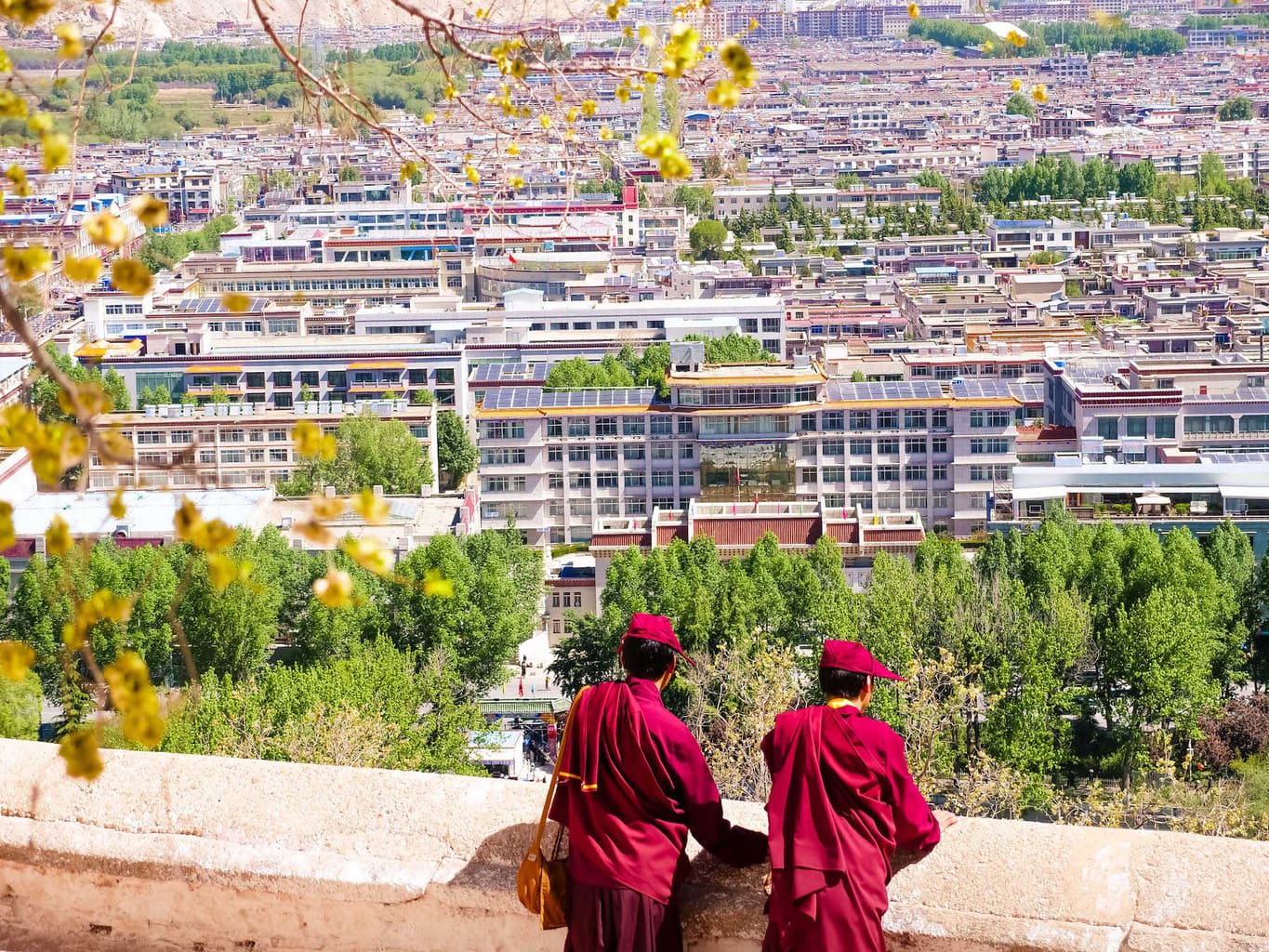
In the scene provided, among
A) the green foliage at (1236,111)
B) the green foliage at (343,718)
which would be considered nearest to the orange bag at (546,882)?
the green foliage at (343,718)

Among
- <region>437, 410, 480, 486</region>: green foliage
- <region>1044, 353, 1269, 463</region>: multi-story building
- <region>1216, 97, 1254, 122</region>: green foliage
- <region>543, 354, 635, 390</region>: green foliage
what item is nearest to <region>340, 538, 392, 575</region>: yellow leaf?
<region>1044, 353, 1269, 463</region>: multi-story building

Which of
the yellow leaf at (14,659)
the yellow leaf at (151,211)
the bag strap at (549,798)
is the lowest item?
the bag strap at (549,798)

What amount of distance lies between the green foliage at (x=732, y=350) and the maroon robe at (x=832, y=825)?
19.0 meters

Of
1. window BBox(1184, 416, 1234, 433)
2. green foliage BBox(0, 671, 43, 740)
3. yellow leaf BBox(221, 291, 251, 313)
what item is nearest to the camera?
yellow leaf BBox(221, 291, 251, 313)

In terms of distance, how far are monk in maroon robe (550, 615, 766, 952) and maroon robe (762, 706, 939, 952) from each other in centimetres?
10

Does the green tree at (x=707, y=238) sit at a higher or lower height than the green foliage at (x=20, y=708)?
higher

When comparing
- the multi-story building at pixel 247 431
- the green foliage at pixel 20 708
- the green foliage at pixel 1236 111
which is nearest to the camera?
the green foliage at pixel 20 708

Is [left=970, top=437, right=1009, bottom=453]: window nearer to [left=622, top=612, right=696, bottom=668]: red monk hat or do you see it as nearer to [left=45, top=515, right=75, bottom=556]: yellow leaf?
[left=622, top=612, right=696, bottom=668]: red monk hat

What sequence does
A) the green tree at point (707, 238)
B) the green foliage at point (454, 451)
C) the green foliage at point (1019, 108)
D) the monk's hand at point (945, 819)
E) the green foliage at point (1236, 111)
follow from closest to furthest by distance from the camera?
the monk's hand at point (945, 819), the green foliage at point (454, 451), the green tree at point (707, 238), the green foliage at point (1236, 111), the green foliage at point (1019, 108)

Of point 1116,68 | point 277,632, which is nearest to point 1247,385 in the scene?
point 277,632

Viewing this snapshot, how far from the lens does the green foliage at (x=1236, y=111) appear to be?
195 ft

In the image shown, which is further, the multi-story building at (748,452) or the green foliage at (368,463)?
the green foliage at (368,463)

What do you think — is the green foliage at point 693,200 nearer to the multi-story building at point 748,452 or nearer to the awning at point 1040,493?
the multi-story building at point 748,452

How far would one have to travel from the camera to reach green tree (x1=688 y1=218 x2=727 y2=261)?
109ft
